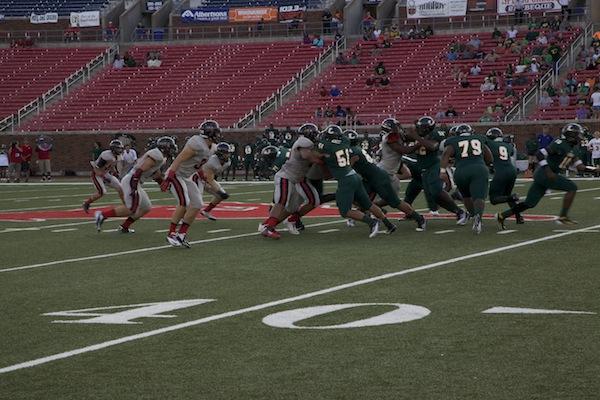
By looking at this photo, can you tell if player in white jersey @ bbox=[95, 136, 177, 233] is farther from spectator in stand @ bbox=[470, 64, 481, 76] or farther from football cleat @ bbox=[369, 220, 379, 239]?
spectator in stand @ bbox=[470, 64, 481, 76]

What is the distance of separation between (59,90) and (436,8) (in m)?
13.8

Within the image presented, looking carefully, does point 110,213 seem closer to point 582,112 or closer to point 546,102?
point 582,112

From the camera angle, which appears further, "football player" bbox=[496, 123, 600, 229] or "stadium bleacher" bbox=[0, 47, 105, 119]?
"stadium bleacher" bbox=[0, 47, 105, 119]

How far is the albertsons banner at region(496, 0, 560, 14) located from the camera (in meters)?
41.3

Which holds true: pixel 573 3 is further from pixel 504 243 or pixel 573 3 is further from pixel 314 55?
pixel 504 243

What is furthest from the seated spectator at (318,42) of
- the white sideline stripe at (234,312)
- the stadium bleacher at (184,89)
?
the white sideline stripe at (234,312)

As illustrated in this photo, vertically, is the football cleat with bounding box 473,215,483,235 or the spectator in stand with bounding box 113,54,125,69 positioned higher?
the spectator in stand with bounding box 113,54,125,69

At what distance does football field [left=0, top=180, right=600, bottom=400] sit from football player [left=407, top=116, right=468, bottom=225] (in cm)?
116

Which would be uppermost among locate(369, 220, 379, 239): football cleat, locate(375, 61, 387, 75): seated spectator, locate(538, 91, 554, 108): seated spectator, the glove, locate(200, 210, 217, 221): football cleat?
the glove

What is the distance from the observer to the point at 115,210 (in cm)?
1634

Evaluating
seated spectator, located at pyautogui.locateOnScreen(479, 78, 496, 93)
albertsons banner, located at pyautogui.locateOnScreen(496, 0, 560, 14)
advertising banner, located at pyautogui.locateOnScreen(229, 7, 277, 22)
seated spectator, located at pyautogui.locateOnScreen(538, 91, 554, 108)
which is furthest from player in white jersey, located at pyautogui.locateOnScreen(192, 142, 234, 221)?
advertising banner, located at pyautogui.locateOnScreen(229, 7, 277, 22)

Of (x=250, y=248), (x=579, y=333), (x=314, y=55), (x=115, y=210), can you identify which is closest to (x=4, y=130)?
(x=314, y=55)

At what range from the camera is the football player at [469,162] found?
1496cm

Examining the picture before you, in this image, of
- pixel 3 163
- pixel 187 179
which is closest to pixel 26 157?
pixel 3 163
